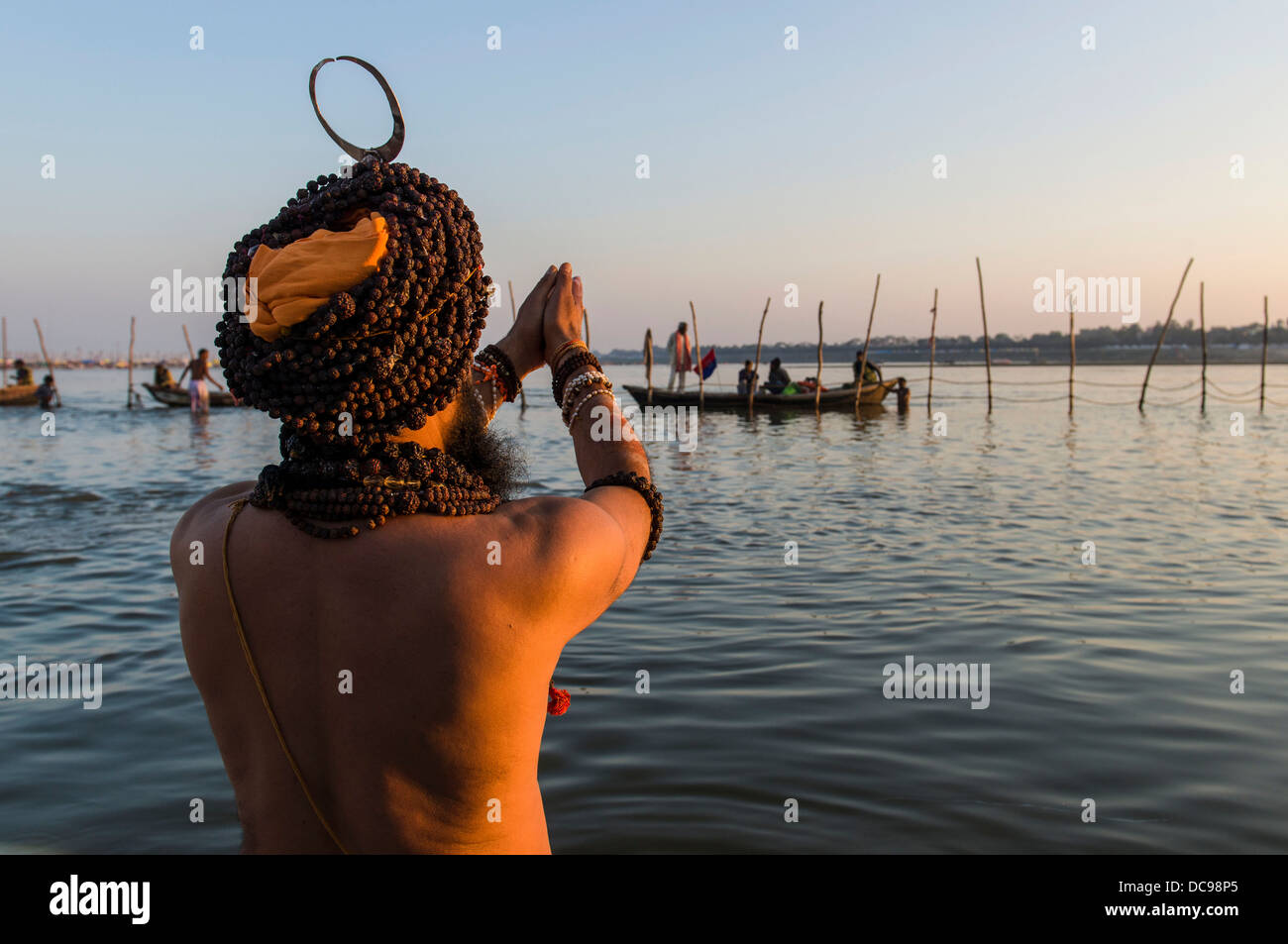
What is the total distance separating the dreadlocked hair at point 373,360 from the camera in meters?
1.46

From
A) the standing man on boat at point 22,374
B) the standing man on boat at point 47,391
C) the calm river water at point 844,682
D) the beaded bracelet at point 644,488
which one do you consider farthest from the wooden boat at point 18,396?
the beaded bracelet at point 644,488

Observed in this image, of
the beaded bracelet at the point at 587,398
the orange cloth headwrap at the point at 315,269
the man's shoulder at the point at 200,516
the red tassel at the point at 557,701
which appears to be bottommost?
the red tassel at the point at 557,701

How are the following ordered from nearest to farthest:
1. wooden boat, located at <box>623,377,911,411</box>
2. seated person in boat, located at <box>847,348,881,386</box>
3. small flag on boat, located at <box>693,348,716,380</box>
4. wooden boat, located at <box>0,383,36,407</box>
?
wooden boat, located at <box>623,377,911,411</box> → seated person in boat, located at <box>847,348,881,386</box> → small flag on boat, located at <box>693,348,716,380</box> → wooden boat, located at <box>0,383,36,407</box>

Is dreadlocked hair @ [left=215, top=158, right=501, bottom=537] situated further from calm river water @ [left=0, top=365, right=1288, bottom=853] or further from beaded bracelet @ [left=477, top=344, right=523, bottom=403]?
calm river water @ [left=0, top=365, right=1288, bottom=853]

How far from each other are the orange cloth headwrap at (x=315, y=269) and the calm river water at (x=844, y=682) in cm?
293

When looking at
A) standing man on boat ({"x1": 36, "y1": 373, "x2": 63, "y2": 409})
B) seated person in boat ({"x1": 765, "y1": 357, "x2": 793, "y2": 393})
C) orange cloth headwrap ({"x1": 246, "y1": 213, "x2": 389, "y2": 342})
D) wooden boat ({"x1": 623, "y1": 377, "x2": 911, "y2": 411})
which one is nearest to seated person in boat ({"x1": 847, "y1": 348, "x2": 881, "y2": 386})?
wooden boat ({"x1": 623, "y1": 377, "x2": 911, "y2": 411})

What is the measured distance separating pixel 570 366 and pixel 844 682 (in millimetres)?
4175

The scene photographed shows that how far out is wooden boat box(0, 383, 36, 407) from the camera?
35.9m

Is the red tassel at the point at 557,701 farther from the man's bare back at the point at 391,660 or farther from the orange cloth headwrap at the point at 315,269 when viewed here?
the orange cloth headwrap at the point at 315,269

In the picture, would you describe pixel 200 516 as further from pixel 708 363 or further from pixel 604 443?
pixel 708 363

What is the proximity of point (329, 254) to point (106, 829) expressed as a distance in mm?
3463
